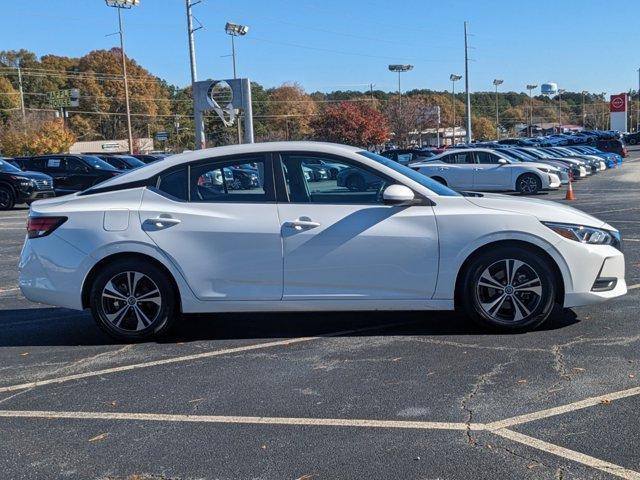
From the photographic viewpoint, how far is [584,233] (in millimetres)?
5926

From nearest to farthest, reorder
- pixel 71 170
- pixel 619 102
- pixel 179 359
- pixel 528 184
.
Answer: pixel 179 359 → pixel 528 184 → pixel 71 170 → pixel 619 102

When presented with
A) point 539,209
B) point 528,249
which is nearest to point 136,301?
point 528,249

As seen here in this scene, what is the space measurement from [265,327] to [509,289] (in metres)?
2.22

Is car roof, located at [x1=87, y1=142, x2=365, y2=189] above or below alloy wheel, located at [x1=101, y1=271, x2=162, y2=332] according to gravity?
above

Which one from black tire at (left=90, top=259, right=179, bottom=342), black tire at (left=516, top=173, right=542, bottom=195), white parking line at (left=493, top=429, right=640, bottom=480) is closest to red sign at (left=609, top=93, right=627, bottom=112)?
black tire at (left=516, top=173, right=542, bottom=195)

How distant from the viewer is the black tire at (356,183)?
595cm

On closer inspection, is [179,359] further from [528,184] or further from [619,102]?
[619,102]

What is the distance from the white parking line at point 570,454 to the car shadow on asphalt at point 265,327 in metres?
2.10

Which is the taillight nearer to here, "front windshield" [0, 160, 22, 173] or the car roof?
the car roof

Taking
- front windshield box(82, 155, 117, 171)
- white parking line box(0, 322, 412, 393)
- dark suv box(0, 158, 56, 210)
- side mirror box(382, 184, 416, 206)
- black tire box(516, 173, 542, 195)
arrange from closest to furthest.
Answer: white parking line box(0, 322, 412, 393) → side mirror box(382, 184, 416, 206) → dark suv box(0, 158, 56, 210) → black tire box(516, 173, 542, 195) → front windshield box(82, 155, 117, 171)

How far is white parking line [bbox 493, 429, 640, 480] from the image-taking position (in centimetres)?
348

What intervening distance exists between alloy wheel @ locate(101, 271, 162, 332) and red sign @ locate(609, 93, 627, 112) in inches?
4068

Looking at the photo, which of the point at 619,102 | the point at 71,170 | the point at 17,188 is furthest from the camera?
the point at 619,102

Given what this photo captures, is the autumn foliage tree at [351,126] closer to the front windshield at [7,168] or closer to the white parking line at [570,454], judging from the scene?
the front windshield at [7,168]
